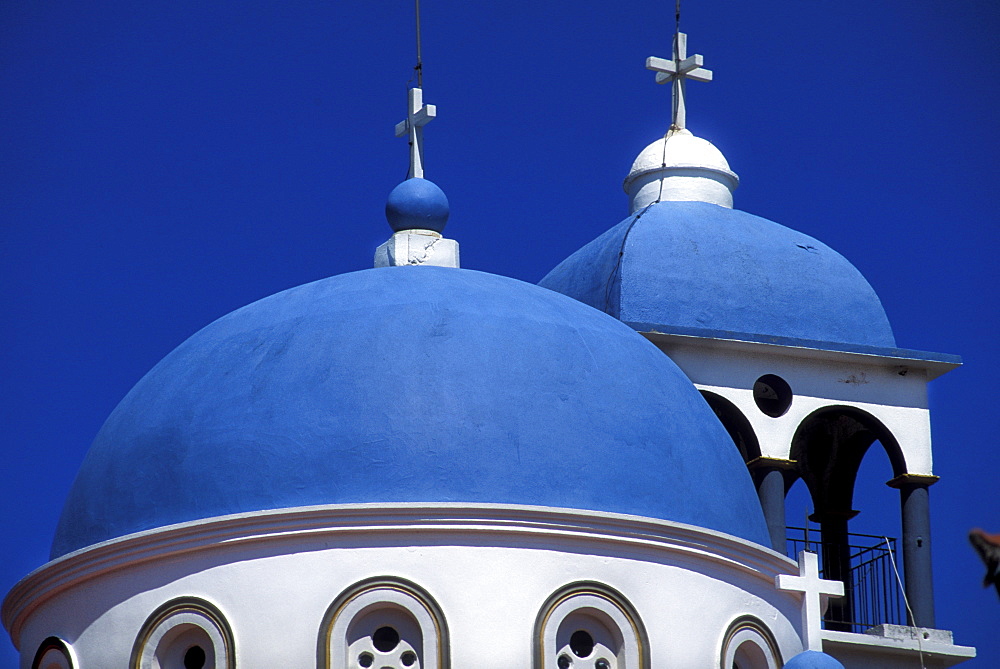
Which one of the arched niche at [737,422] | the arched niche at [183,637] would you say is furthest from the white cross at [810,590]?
the arched niche at [183,637]

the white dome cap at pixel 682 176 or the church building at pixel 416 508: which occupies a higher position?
the white dome cap at pixel 682 176

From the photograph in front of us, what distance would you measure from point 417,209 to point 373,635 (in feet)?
17.1

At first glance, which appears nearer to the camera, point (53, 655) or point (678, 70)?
point (53, 655)

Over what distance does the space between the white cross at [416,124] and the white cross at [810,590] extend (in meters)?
5.88

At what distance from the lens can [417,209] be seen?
19312 millimetres

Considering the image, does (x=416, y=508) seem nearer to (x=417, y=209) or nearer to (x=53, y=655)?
(x=53, y=655)

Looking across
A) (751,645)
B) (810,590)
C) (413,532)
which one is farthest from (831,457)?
(413,532)

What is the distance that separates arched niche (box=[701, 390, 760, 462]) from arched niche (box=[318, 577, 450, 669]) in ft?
20.2

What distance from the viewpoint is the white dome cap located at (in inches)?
894

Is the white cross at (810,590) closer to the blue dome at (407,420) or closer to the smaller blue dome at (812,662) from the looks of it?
the blue dome at (407,420)

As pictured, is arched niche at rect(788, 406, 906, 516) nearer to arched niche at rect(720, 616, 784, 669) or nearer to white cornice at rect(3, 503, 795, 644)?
arched niche at rect(720, 616, 784, 669)

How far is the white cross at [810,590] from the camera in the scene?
53.2 ft

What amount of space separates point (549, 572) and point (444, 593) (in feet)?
2.70

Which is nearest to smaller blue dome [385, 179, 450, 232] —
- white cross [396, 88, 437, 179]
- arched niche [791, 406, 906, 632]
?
white cross [396, 88, 437, 179]
